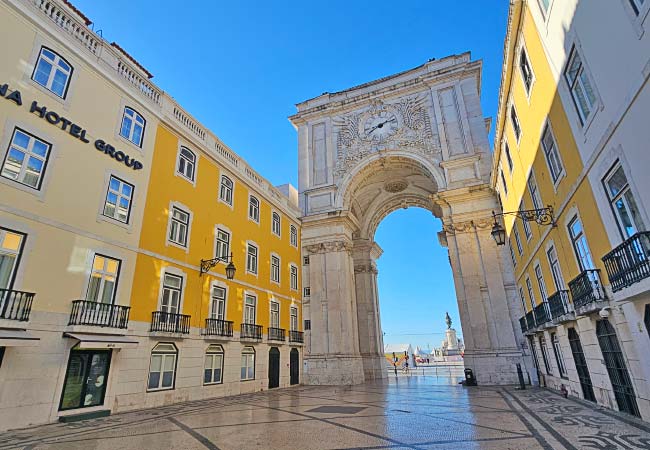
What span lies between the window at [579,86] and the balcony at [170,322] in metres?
13.0

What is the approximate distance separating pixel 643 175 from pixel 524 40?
238 inches

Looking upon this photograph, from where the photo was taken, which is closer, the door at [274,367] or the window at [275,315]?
the door at [274,367]

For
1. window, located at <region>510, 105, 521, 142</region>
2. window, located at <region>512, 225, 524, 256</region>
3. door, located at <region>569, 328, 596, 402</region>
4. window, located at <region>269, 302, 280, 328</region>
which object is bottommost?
door, located at <region>569, 328, 596, 402</region>

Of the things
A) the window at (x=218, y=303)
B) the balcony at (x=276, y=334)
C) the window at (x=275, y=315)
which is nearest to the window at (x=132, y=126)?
the window at (x=218, y=303)

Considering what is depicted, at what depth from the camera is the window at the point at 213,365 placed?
45.6 ft

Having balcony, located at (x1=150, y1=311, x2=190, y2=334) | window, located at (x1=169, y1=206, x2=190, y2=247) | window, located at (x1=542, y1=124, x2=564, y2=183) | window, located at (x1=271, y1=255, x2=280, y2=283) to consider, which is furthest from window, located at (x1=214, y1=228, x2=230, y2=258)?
window, located at (x1=542, y1=124, x2=564, y2=183)

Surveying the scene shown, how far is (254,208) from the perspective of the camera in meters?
19.4

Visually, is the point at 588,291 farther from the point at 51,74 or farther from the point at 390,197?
the point at 390,197

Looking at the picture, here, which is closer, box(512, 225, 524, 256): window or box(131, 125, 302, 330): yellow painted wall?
box(131, 125, 302, 330): yellow painted wall

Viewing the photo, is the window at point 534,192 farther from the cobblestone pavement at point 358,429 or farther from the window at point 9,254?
the window at point 9,254

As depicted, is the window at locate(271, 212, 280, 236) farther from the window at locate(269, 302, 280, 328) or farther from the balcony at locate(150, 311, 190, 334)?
the balcony at locate(150, 311, 190, 334)

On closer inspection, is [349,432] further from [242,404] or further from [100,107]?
[100,107]

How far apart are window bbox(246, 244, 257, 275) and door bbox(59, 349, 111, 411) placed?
808 cm

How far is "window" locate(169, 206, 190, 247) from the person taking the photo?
13523 millimetres
